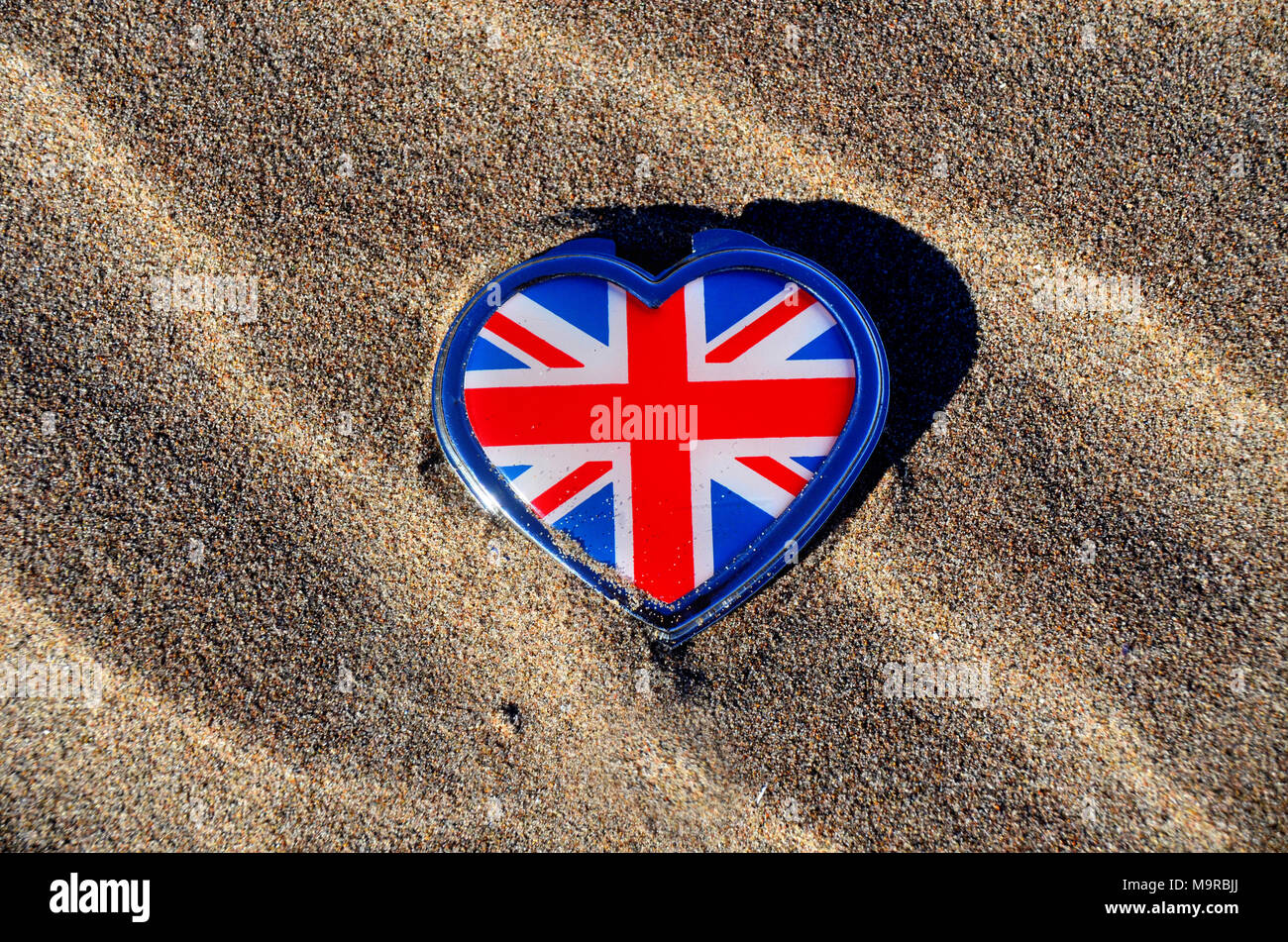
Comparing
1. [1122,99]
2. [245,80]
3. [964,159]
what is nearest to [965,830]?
[964,159]

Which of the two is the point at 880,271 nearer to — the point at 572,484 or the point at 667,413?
the point at 667,413

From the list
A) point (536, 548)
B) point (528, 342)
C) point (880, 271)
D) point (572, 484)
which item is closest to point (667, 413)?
point (572, 484)

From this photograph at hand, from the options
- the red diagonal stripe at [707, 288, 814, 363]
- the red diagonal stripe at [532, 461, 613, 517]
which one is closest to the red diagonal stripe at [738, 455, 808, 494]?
the red diagonal stripe at [707, 288, 814, 363]

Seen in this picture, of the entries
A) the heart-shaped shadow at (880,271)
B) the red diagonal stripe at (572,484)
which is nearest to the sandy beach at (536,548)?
the heart-shaped shadow at (880,271)

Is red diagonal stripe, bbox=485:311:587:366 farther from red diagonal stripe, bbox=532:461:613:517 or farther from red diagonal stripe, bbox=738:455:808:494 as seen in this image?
red diagonal stripe, bbox=738:455:808:494

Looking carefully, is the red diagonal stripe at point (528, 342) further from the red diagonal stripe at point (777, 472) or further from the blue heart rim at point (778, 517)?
the red diagonal stripe at point (777, 472)
